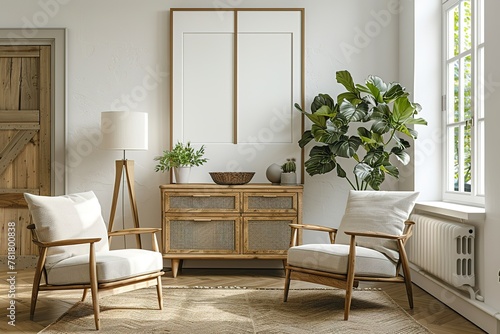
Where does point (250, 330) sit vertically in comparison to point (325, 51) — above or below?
below

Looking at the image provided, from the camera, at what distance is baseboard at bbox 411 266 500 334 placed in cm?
368

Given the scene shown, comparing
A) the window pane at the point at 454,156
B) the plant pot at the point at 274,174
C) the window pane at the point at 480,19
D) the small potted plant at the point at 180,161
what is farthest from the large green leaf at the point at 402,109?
the small potted plant at the point at 180,161

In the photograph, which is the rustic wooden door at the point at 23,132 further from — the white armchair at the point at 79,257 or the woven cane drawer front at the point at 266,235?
the woven cane drawer front at the point at 266,235

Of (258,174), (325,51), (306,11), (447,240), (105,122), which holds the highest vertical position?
(306,11)

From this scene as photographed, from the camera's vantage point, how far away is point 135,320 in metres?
3.94

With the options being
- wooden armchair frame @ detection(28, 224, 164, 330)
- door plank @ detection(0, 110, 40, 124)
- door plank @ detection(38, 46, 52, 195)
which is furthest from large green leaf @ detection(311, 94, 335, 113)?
door plank @ detection(0, 110, 40, 124)

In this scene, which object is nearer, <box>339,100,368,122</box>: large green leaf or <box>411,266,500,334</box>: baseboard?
<box>411,266,500,334</box>: baseboard

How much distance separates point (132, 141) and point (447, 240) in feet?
9.17

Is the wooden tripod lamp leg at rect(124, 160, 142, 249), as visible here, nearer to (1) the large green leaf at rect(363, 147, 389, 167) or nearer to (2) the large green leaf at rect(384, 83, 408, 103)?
(1) the large green leaf at rect(363, 147, 389, 167)

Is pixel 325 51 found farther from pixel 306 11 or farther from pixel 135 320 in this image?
pixel 135 320

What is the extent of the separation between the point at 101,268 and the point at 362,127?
8.91ft

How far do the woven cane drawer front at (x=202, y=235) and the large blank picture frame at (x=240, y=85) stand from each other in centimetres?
62

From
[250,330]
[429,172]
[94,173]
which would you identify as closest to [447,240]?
[429,172]

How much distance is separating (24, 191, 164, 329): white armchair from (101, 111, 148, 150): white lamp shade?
111cm
